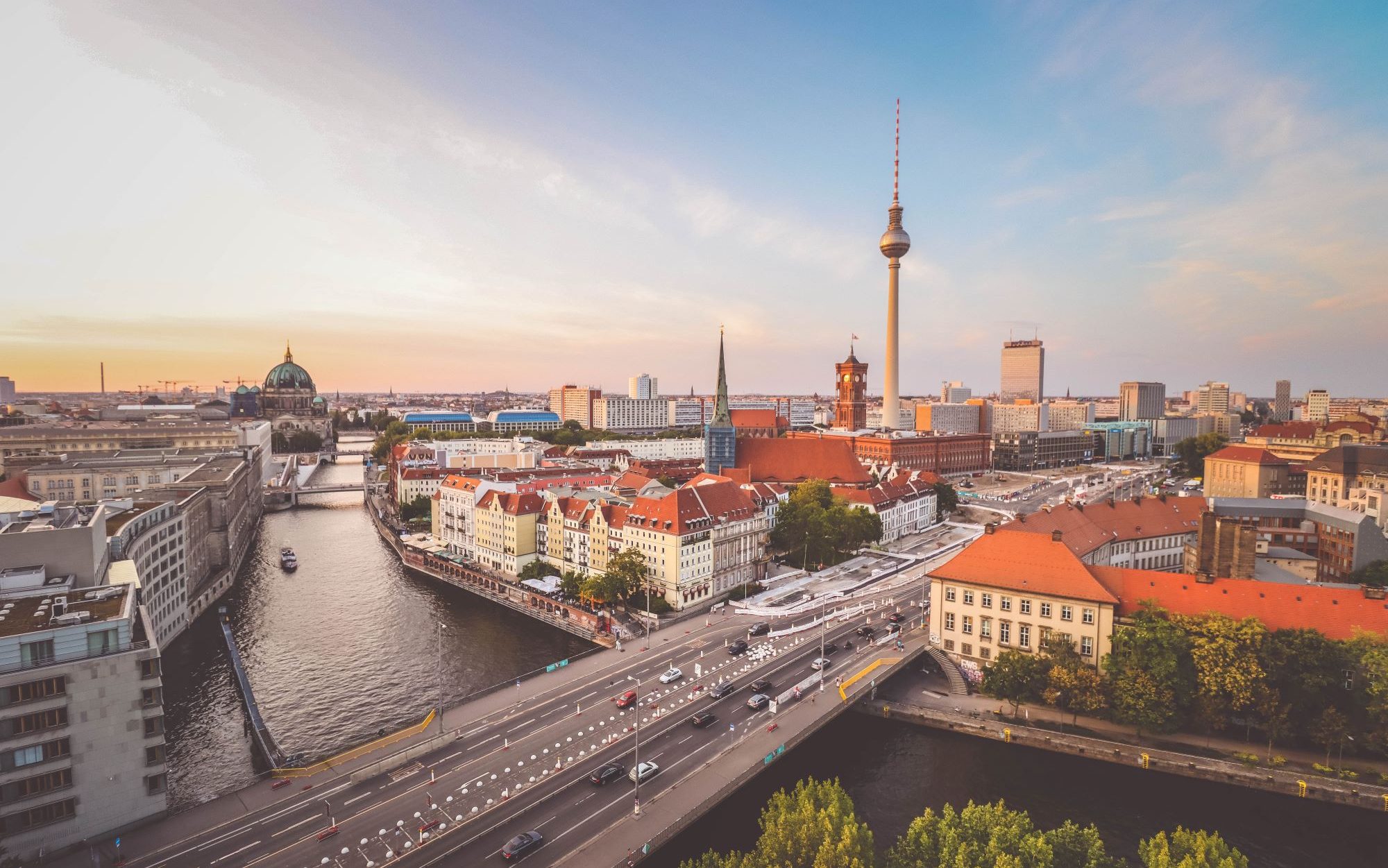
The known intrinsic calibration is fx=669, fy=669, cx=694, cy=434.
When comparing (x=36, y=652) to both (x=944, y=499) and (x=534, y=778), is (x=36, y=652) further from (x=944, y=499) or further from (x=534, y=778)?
(x=944, y=499)

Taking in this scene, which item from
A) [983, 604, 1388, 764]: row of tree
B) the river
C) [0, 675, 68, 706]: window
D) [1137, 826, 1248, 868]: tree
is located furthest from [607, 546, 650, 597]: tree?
[1137, 826, 1248, 868]: tree

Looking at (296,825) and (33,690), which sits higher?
(33,690)

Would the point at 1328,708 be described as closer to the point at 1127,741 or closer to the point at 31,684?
the point at 1127,741

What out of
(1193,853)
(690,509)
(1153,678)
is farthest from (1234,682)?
(690,509)

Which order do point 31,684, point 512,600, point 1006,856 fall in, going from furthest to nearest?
point 512,600, point 31,684, point 1006,856

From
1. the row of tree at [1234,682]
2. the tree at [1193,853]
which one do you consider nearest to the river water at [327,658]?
the row of tree at [1234,682]

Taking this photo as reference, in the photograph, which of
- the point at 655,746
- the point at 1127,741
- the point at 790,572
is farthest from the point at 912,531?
the point at 655,746

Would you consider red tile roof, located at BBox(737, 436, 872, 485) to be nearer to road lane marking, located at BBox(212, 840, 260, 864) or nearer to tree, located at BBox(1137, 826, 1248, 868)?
road lane marking, located at BBox(212, 840, 260, 864)

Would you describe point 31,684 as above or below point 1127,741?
above
